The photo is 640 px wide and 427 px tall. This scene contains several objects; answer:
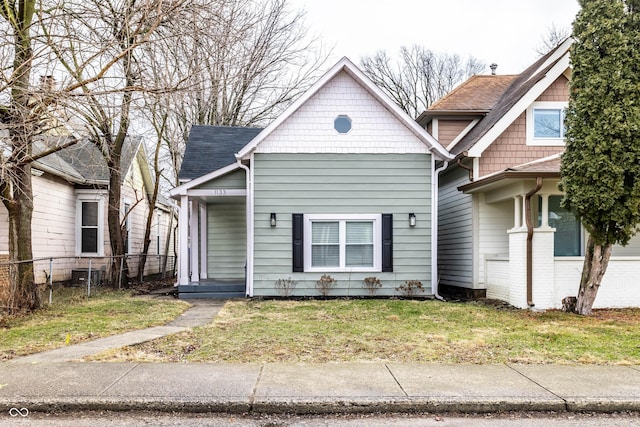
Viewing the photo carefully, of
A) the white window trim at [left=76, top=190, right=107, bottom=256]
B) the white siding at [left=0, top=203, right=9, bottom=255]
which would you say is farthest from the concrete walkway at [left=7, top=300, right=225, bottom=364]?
the white window trim at [left=76, top=190, right=107, bottom=256]

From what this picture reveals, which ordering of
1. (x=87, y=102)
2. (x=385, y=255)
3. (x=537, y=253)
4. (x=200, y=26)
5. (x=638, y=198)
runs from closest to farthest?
(x=87, y=102), (x=200, y=26), (x=638, y=198), (x=537, y=253), (x=385, y=255)

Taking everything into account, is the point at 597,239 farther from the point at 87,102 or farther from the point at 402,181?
the point at 87,102

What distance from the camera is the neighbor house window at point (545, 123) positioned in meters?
12.7

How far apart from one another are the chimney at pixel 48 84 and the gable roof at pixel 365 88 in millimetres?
4845

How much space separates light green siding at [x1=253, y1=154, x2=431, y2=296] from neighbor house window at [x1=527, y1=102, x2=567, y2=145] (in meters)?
2.54

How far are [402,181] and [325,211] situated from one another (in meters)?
1.94

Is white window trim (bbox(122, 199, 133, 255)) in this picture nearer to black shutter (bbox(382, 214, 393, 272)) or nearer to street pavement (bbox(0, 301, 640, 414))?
black shutter (bbox(382, 214, 393, 272))

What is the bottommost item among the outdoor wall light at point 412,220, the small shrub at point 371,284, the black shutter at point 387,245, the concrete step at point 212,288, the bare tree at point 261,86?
the concrete step at point 212,288

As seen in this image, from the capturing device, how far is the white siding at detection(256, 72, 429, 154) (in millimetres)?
12617

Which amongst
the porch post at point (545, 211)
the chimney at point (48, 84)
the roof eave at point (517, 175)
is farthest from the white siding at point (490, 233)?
the chimney at point (48, 84)

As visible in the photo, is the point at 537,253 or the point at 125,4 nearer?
the point at 125,4

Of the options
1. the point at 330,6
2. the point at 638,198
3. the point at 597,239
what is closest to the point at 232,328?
the point at 597,239

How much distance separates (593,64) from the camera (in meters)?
9.71

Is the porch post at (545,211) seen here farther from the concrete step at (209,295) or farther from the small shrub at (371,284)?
the concrete step at (209,295)
